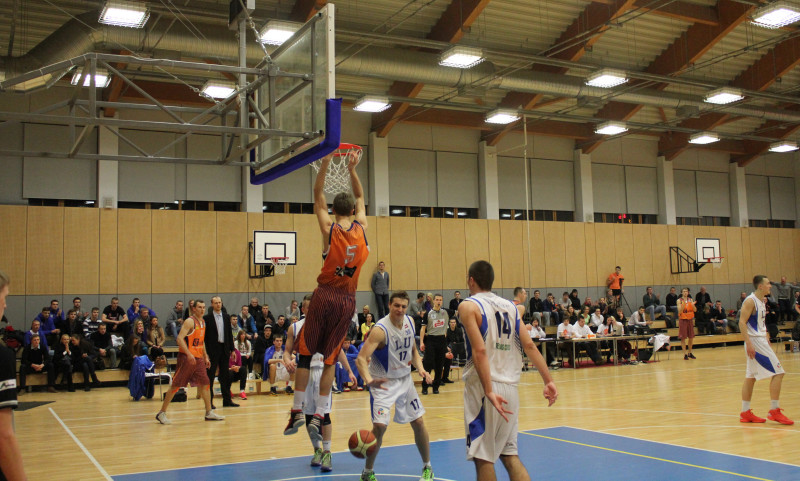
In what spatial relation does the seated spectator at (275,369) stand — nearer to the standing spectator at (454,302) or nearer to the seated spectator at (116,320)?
the seated spectator at (116,320)

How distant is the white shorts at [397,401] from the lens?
640 cm

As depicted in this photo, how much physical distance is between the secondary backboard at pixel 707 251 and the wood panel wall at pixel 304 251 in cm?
49

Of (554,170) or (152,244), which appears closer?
(152,244)

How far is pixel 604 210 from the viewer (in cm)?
2675

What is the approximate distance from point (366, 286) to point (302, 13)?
8.87m

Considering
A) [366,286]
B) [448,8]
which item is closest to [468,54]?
[448,8]

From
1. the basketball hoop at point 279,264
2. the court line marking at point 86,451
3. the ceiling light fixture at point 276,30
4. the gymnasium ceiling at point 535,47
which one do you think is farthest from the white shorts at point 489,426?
the basketball hoop at point 279,264

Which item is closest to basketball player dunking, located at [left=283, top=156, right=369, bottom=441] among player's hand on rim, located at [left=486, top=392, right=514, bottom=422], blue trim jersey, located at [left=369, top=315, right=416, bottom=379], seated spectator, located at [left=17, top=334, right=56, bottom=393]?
blue trim jersey, located at [left=369, top=315, right=416, bottom=379]

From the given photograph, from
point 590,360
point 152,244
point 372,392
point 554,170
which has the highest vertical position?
point 554,170

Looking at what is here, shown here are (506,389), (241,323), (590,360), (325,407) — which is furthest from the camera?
(590,360)

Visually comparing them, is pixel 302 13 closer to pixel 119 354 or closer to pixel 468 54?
pixel 468 54

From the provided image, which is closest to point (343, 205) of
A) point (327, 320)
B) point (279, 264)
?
point (327, 320)

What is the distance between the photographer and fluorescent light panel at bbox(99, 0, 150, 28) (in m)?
12.7

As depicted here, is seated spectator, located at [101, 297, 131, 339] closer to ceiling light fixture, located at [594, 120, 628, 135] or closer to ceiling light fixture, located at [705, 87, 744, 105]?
ceiling light fixture, located at [594, 120, 628, 135]
